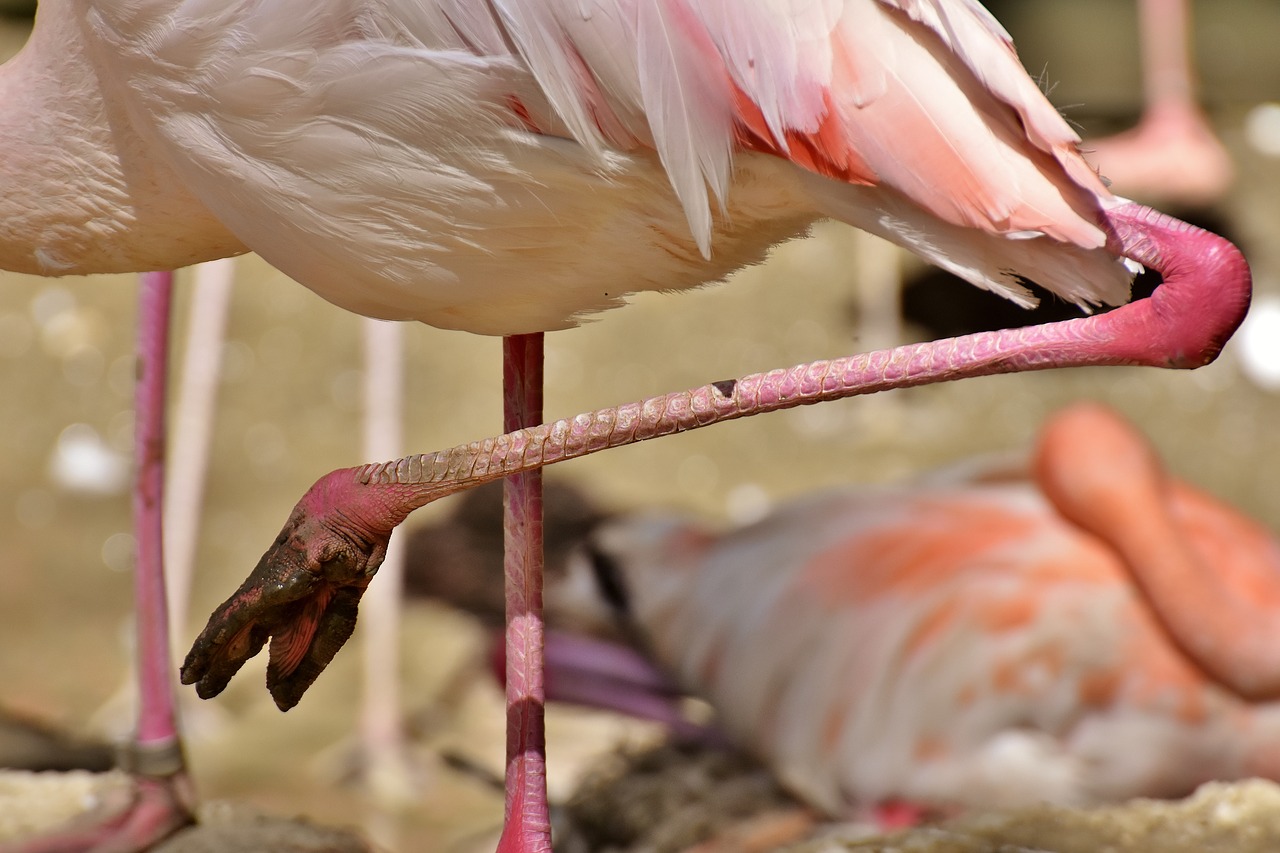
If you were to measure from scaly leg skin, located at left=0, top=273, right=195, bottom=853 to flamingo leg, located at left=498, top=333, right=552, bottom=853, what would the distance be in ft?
1.53

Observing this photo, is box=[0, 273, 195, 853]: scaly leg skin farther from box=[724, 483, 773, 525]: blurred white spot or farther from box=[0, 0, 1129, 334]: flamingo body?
box=[724, 483, 773, 525]: blurred white spot

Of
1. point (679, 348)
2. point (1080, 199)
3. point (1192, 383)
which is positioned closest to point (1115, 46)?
point (1192, 383)

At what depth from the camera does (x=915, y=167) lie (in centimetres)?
96

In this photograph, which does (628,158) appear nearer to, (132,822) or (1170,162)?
(132,822)

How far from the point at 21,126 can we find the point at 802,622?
1.31 m

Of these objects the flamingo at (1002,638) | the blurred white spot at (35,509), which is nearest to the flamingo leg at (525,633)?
the flamingo at (1002,638)

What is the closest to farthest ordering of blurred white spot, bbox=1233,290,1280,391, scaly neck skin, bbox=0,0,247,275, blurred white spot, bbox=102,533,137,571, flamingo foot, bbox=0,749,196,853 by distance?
scaly neck skin, bbox=0,0,247,275 < flamingo foot, bbox=0,749,196,853 < blurred white spot, bbox=102,533,137,571 < blurred white spot, bbox=1233,290,1280,391

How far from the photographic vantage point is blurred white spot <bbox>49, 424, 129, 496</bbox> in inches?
123

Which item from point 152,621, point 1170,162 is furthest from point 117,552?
point 1170,162

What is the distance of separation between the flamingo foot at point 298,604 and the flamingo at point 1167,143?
2.74m

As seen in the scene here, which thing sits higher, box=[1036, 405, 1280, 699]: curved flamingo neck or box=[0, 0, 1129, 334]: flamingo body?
box=[0, 0, 1129, 334]: flamingo body

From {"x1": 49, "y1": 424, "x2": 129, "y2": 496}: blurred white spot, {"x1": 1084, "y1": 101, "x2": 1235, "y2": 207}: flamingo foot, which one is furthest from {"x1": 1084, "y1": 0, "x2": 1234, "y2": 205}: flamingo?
{"x1": 49, "y1": 424, "x2": 129, "y2": 496}: blurred white spot

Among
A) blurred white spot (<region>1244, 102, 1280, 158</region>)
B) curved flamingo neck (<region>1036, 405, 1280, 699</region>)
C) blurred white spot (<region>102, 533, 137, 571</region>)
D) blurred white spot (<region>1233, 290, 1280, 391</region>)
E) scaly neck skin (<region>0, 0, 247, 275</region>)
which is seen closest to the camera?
scaly neck skin (<region>0, 0, 247, 275</region>)

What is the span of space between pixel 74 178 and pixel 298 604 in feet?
1.35
